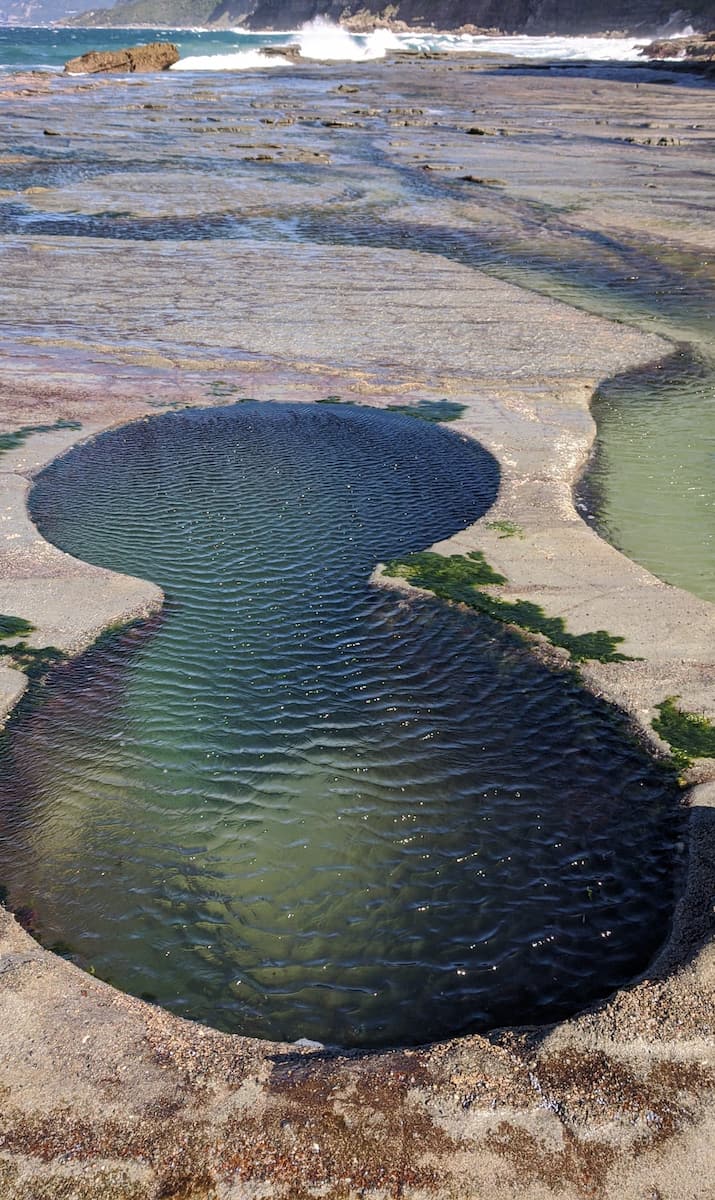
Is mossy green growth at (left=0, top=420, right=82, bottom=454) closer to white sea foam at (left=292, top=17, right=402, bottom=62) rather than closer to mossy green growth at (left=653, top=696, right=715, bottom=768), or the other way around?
mossy green growth at (left=653, top=696, right=715, bottom=768)

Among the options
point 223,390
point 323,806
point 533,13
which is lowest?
point 323,806

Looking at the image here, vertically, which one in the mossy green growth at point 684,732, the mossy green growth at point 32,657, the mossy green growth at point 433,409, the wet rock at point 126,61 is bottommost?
the mossy green growth at point 32,657

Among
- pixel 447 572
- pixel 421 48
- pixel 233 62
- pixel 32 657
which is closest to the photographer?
pixel 32 657

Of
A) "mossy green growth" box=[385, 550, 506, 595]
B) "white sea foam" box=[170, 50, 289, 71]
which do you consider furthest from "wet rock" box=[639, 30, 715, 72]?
"mossy green growth" box=[385, 550, 506, 595]

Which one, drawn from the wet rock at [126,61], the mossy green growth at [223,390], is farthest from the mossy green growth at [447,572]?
the wet rock at [126,61]

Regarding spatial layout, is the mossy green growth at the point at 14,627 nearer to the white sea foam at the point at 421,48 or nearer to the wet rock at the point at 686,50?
the wet rock at the point at 686,50

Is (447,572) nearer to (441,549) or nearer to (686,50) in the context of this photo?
(441,549)

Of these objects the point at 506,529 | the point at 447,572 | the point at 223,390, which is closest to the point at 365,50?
the point at 223,390
